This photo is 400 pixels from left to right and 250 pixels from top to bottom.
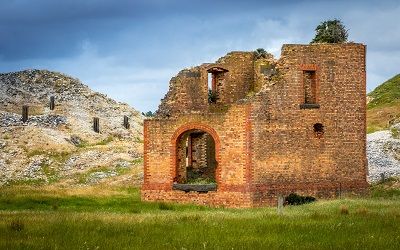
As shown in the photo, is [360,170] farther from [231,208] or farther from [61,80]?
[61,80]

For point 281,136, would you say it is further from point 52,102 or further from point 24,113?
point 52,102

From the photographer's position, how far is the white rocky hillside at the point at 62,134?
4775 centimetres

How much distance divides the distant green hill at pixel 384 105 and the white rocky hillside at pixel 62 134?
61.9ft

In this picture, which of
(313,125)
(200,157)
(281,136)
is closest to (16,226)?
(281,136)

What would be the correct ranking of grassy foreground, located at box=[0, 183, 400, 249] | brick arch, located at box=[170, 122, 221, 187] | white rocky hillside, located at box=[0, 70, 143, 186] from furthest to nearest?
white rocky hillside, located at box=[0, 70, 143, 186]
brick arch, located at box=[170, 122, 221, 187]
grassy foreground, located at box=[0, 183, 400, 249]

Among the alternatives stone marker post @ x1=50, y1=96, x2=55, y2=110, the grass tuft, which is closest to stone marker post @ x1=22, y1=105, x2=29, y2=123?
stone marker post @ x1=50, y1=96, x2=55, y2=110

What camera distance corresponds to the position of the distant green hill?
5683 centimetres

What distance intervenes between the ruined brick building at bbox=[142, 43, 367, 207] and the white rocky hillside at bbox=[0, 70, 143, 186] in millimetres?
12404

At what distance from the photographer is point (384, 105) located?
6525 centimetres

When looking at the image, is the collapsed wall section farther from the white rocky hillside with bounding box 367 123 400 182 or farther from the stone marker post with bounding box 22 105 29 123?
the stone marker post with bounding box 22 105 29 123

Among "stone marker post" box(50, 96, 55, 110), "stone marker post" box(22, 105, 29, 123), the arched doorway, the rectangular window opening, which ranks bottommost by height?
the arched doorway

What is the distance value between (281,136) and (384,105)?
37.1 meters

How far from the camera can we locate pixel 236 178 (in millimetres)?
29859

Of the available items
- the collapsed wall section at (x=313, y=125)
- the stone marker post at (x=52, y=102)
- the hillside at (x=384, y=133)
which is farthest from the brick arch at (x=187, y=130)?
the stone marker post at (x=52, y=102)
